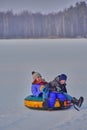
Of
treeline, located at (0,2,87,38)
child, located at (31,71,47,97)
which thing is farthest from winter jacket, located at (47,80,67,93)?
treeline, located at (0,2,87,38)

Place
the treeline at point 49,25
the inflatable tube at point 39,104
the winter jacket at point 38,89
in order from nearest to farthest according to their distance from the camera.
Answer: the inflatable tube at point 39,104, the winter jacket at point 38,89, the treeline at point 49,25

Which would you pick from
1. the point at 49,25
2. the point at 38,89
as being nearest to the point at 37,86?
the point at 38,89

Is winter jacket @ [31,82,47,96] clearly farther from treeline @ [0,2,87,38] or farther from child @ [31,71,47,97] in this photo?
treeline @ [0,2,87,38]

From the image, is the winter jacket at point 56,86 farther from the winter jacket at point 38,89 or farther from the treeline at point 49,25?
the treeline at point 49,25

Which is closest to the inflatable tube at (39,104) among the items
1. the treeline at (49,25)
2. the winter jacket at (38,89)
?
the winter jacket at (38,89)

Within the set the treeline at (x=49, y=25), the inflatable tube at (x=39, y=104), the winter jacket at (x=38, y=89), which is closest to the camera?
the inflatable tube at (x=39, y=104)

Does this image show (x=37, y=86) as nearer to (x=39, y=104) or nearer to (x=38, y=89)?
(x=38, y=89)

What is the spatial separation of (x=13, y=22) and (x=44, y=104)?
17.1 m

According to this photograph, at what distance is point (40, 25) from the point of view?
843 inches

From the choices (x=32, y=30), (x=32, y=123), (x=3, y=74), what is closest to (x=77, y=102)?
(x=32, y=123)

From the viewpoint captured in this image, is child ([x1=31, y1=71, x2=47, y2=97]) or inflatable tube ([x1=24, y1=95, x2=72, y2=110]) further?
child ([x1=31, y1=71, x2=47, y2=97])

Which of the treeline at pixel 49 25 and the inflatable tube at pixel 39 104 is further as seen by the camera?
the treeline at pixel 49 25

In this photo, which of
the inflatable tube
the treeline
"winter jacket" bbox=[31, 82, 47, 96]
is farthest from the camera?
the treeline

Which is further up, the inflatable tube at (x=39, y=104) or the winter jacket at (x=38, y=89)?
the winter jacket at (x=38, y=89)
